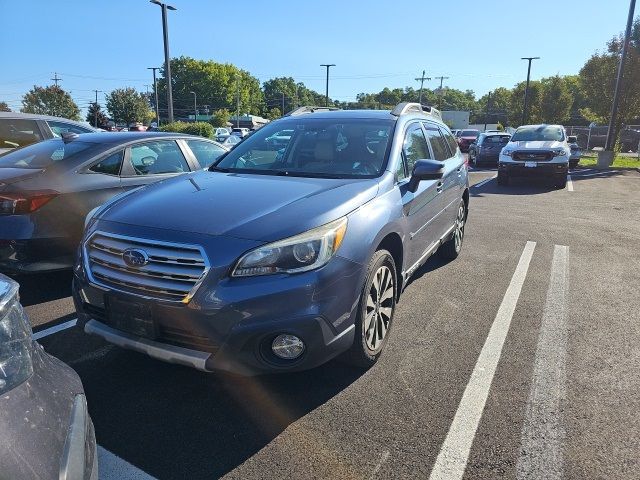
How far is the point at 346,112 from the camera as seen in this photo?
15.5 feet

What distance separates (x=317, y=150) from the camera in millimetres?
4082

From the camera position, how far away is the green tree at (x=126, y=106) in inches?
3019

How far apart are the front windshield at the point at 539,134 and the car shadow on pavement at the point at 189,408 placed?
13707 mm

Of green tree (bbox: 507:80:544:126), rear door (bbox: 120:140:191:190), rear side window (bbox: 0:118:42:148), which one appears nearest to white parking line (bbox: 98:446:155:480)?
rear door (bbox: 120:140:191:190)

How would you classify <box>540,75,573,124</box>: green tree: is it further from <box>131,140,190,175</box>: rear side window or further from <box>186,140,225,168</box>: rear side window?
<box>131,140,190,175</box>: rear side window

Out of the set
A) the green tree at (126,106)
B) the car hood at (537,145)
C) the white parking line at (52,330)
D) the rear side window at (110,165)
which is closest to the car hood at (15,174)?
the rear side window at (110,165)

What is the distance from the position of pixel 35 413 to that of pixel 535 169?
1421 cm

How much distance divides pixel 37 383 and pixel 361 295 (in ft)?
6.02

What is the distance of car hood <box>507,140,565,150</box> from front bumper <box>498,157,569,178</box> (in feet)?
1.49

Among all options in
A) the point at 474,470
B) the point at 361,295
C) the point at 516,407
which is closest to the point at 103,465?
the point at 361,295

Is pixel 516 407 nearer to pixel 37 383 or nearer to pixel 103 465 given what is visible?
pixel 103 465

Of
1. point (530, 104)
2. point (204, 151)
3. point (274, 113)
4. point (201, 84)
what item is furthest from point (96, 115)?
point (204, 151)

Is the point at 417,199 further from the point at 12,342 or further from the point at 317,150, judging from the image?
the point at 12,342

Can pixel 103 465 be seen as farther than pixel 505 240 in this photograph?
No
